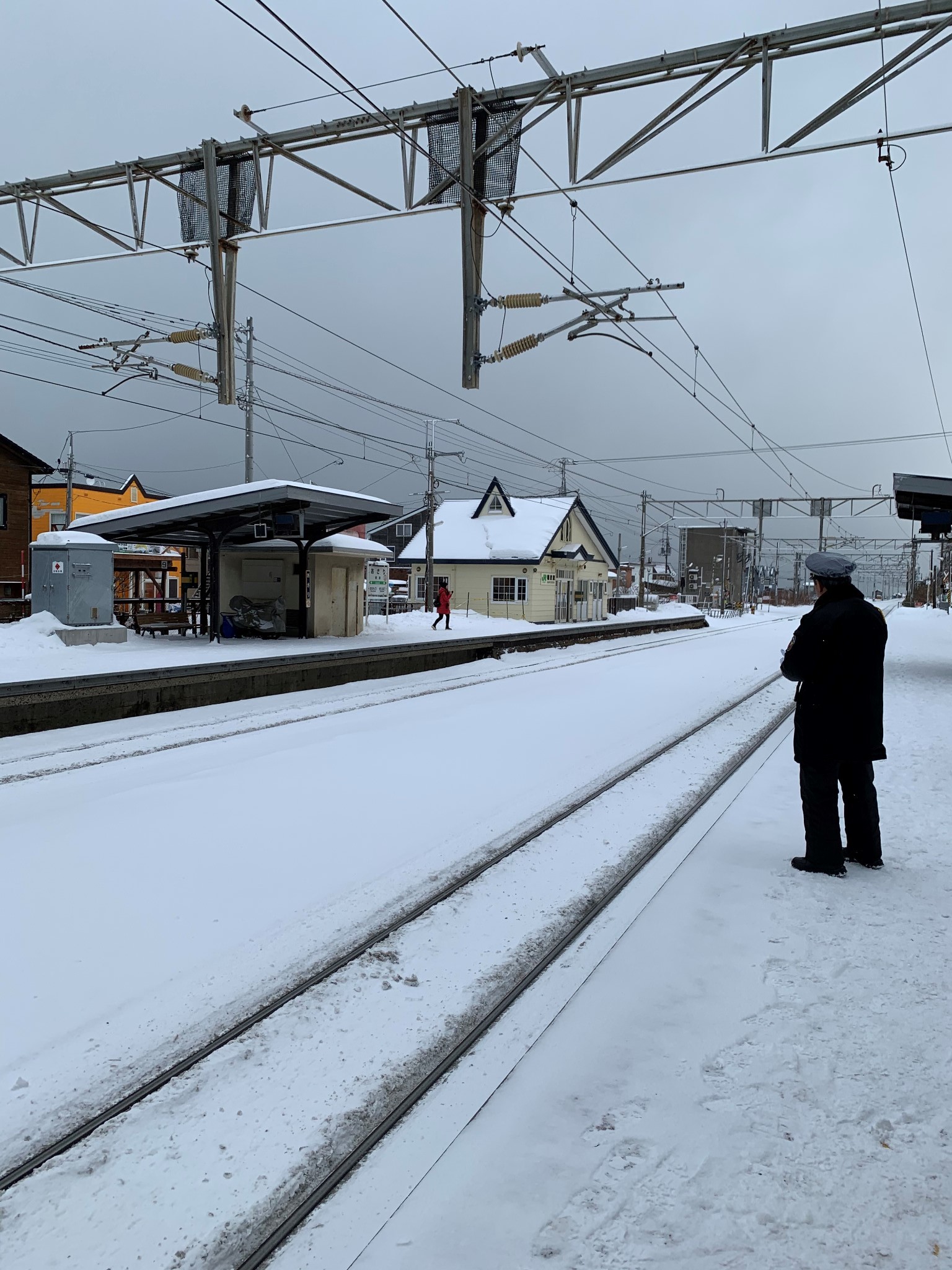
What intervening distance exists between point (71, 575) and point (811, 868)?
54.8ft

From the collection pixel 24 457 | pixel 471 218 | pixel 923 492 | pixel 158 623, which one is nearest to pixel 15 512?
pixel 24 457

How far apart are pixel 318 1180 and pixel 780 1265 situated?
1.34m

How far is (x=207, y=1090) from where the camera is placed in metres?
3.02

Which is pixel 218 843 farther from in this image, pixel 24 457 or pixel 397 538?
pixel 397 538

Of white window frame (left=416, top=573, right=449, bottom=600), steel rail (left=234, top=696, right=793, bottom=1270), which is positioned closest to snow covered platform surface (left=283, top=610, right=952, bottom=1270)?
steel rail (left=234, top=696, right=793, bottom=1270)

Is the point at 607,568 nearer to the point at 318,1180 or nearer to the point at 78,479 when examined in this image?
the point at 78,479

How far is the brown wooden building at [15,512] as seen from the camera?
31156mm

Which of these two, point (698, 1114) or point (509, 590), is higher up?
point (509, 590)

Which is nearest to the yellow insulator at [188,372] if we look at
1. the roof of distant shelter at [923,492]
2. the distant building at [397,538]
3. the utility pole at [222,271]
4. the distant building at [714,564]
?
the utility pole at [222,271]

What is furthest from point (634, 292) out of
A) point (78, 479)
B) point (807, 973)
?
point (78, 479)

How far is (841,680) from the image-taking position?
500cm

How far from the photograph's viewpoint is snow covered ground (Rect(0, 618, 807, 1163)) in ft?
11.5

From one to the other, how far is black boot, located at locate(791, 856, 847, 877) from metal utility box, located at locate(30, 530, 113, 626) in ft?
54.3

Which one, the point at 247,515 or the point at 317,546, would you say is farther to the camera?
the point at 317,546
